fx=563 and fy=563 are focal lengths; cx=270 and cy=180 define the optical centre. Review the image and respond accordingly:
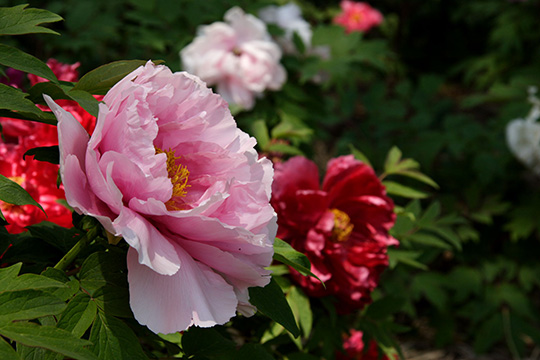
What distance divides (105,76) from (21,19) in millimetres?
93

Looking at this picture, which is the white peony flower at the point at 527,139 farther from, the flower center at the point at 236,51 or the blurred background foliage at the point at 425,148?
the flower center at the point at 236,51

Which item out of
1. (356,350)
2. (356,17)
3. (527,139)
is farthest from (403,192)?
(356,17)

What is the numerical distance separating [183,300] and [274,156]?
661 millimetres

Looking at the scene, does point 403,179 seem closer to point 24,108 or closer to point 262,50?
point 262,50

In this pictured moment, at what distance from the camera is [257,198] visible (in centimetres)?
50

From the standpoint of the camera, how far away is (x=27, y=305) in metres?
0.42

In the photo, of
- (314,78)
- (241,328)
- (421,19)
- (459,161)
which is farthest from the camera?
(421,19)

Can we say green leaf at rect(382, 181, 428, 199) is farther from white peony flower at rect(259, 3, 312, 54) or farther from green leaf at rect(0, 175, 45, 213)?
white peony flower at rect(259, 3, 312, 54)

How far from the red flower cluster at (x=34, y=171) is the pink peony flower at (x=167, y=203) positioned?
18cm

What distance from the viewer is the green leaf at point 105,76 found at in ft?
1.73

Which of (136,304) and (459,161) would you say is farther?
(459,161)

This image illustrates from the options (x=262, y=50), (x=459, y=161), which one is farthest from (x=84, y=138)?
(x=459, y=161)

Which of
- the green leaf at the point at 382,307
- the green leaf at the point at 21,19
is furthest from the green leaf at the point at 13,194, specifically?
the green leaf at the point at 382,307

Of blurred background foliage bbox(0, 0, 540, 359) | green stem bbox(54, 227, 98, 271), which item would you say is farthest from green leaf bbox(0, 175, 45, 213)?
blurred background foliage bbox(0, 0, 540, 359)
